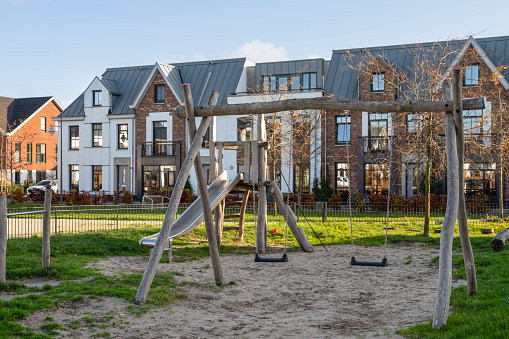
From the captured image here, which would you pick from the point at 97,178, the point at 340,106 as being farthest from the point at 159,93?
the point at 340,106

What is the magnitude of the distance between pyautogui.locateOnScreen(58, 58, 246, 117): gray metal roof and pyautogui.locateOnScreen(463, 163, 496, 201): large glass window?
53.8ft

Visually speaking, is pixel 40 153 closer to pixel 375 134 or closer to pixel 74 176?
pixel 74 176

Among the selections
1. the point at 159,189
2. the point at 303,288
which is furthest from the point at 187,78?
the point at 303,288

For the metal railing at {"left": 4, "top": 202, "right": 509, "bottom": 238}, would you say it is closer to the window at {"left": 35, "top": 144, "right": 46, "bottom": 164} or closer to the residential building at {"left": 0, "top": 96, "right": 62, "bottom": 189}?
the residential building at {"left": 0, "top": 96, "right": 62, "bottom": 189}

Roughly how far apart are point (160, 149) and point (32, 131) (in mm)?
21464

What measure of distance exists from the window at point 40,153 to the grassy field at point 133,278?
1662 inches

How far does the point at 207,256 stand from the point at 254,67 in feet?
90.7

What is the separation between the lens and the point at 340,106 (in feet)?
29.1

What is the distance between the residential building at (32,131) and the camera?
52.3 metres

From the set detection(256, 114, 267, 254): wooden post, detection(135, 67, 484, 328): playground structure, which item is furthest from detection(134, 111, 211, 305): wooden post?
detection(256, 114, 267, 254): wooden post

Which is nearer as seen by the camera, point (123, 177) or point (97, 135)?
point (123, 177)

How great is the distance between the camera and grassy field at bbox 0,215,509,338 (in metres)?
6.57

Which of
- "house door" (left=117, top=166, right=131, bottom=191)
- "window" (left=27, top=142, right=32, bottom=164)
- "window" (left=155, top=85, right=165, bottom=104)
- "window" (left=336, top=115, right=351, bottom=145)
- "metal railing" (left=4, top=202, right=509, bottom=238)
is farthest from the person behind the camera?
"window" (left=27, top=142, right=32, bottom=164)

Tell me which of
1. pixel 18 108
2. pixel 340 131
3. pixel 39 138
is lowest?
pixel 340 131
